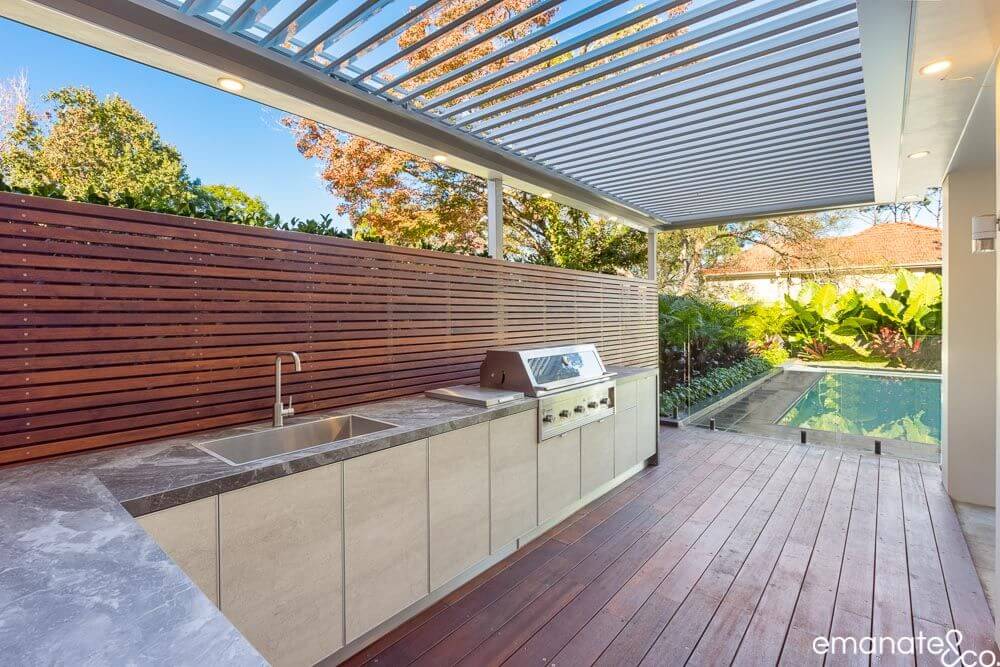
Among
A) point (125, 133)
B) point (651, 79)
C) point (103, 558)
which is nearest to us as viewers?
point (103, 558)

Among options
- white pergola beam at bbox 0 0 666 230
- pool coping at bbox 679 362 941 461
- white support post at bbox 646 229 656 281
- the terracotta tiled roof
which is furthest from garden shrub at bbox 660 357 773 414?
white pergola beam at bbox 0 0 666 230

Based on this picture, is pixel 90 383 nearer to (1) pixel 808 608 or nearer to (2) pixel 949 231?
(1) pixel 808 608

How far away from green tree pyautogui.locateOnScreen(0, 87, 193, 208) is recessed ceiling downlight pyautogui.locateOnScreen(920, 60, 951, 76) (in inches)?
145

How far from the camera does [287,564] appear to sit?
1.85 meters

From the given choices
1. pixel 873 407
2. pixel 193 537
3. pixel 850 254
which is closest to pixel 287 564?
pixel 193 537

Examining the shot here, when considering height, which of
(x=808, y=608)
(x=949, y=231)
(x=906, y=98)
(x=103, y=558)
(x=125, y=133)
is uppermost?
(x=906, y=98)

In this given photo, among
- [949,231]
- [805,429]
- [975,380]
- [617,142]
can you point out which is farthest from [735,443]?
[617,142]

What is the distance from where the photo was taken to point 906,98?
2.73 m

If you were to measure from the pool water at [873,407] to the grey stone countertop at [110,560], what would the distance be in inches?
222

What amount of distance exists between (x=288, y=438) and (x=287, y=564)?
77 cm

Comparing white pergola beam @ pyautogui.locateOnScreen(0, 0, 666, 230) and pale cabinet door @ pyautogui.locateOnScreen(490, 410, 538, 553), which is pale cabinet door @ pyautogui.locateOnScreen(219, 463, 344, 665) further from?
white pergola beam @ pyautogui.locateOnScreen(0, 0, 666, 230)

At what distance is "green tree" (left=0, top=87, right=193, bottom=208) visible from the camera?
2.28m

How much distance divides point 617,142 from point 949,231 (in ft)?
9.42

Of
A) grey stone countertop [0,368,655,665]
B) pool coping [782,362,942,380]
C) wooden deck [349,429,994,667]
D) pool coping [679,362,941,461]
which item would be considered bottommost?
wooden deck [349,429,994,667]
